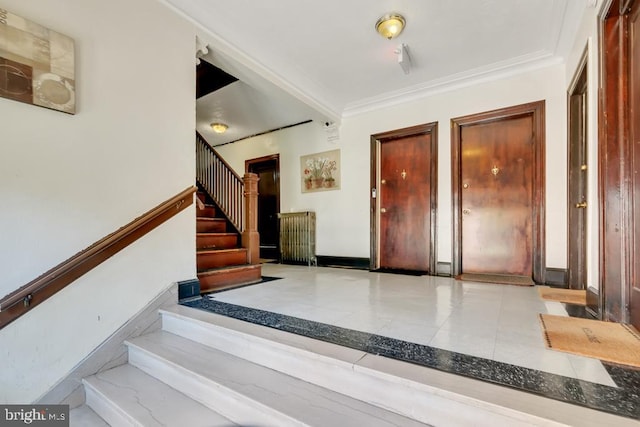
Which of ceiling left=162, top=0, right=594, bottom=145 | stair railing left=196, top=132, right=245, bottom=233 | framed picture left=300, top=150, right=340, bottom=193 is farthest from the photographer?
framed picture left=300, top=150, right=340, bottom=193

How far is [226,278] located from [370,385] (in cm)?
207

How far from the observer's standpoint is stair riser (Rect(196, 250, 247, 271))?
294 cm

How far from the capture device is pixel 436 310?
83.7 inches

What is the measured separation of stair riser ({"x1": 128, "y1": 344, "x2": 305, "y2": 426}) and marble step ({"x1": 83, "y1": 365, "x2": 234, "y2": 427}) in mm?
30

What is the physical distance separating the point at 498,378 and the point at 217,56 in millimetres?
3203

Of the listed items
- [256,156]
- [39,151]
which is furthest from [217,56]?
[256,156]

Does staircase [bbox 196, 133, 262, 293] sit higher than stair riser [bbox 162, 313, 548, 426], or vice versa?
staircase [bbox 196, 133, 262, 293]

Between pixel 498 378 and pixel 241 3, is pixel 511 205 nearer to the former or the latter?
pixel 498 378

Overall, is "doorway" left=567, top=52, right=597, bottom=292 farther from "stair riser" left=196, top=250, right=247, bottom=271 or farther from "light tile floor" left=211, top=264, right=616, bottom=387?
"stair riser" left=196, top=250, right=247, bottom=271

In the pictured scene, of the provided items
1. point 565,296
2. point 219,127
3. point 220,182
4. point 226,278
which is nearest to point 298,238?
point 220,182

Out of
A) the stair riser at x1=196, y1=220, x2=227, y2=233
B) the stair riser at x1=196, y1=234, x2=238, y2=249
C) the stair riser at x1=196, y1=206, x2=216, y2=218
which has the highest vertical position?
the stair riser at x1=196, y1=206, x2=216, y2=218

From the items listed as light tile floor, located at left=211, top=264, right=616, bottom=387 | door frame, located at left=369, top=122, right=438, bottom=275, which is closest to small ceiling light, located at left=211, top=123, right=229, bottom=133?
door frame, located at left=369, top=122, right=438, bottom=275

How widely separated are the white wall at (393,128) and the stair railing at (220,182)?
4.46 ft

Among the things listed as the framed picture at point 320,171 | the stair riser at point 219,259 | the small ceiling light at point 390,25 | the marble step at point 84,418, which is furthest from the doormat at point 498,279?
the marble step at point 84,418
